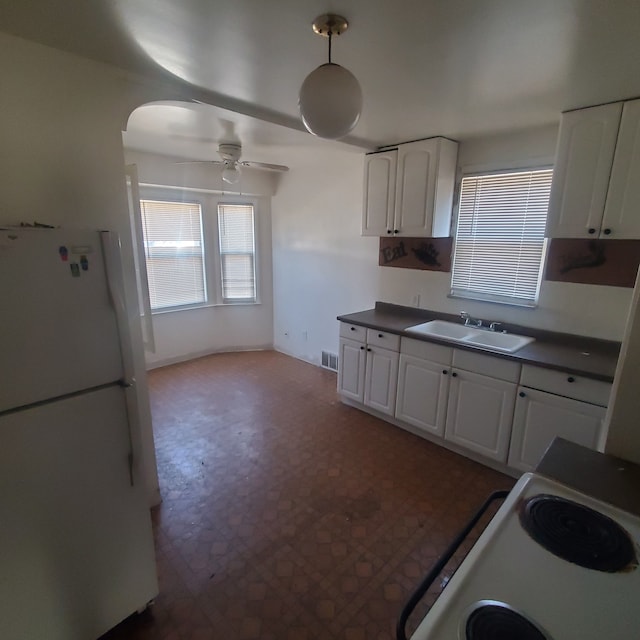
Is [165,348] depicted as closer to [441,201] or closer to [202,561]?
[202,561]

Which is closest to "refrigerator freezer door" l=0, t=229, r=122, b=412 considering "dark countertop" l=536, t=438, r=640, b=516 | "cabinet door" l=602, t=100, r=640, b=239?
"dark countertop" l=536, t=438, r=640, b=516

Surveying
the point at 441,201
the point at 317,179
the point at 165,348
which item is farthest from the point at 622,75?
the point at 165,348

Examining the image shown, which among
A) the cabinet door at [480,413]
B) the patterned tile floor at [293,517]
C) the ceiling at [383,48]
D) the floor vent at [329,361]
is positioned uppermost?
the ceiling at [383,48]

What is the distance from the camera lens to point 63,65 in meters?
1.58

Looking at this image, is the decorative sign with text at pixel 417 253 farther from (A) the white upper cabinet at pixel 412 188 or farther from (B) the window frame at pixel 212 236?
(B) the window frame at pixel 212 236

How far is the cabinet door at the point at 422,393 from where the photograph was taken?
2.73m

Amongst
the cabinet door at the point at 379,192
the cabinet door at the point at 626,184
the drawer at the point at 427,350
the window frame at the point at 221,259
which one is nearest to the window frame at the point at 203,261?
the window frame at the point at 221,259

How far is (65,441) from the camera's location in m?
1.25

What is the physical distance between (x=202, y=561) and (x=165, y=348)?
10.2 ft

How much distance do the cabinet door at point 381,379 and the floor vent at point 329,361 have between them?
1.11m

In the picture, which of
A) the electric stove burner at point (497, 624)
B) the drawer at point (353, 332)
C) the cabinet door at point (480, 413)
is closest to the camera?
the electric stove burner at point (497, 624)

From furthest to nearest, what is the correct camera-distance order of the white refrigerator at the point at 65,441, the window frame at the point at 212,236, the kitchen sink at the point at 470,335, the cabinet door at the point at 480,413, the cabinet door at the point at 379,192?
1. the window frame at the point at 212,236
2. the cabinet door at the point at 379,192
3. the kitchen sink at the point at 470,335
4. the cabinet door at the point at 480,413
5. the white refrigerator at the point at 65,441

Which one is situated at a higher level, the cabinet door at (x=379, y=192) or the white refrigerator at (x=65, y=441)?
the cabinet door at (x=379, y=192)

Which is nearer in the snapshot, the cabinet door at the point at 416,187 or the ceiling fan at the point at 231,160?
the cabinet door at the point at 416,187
